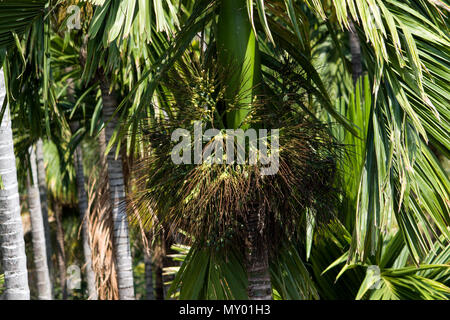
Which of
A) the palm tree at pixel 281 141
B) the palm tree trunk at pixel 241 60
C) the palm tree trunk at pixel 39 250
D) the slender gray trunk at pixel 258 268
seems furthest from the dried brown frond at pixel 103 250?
the palm tree trunk at pixel 241 60

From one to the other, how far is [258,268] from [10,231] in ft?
5.93

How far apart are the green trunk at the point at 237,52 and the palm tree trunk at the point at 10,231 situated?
1.68m

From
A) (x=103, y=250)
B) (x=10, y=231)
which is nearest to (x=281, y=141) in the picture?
(x=10, y=231)

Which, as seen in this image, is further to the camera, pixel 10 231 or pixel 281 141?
pixel 10 231

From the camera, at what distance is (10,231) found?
3.85 meters

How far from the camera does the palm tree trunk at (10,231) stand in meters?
3.82

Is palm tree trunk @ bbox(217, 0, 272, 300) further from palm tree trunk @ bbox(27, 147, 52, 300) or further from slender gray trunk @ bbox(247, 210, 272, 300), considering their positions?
palm tree trunk @ bbox(27, 147, 52, 300)

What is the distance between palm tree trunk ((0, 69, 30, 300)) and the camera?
3.82 metres

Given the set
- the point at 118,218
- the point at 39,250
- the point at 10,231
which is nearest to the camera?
the point at 10,231

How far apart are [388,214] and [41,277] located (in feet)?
18.0

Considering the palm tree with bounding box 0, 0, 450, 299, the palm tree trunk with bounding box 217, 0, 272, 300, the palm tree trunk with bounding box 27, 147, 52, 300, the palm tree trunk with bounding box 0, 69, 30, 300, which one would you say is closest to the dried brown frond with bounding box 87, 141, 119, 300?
the palm tree trunk with bounding box 0, 69, 30, 300

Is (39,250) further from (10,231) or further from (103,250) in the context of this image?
(10,231)

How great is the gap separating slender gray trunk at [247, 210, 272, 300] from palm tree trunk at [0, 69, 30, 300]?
1645mm
